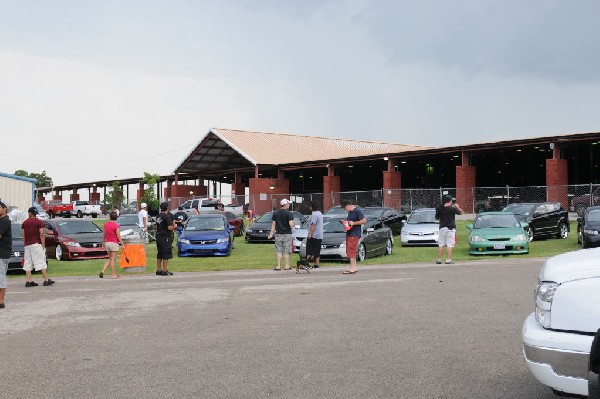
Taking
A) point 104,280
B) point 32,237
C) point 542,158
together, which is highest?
point 542,158

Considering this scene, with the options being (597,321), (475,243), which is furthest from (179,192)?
(597,321)

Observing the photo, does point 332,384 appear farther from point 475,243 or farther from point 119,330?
point 475,243

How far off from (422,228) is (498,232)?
4258 millimetres

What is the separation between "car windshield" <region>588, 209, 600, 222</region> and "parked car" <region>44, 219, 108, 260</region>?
53.9 feet

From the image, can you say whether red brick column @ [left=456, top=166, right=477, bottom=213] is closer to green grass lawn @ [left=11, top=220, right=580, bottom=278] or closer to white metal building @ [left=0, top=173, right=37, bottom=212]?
green grass lawn @ [left=11, top=220, right=580, bottom=278]

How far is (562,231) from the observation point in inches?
1051

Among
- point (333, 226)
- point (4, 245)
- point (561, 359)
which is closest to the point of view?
point (561, 359)

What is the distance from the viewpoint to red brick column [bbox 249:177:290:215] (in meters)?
50.6

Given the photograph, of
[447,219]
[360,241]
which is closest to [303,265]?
[360,241]

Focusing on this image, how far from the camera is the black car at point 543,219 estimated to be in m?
25.7

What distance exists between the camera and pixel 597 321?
4.17m

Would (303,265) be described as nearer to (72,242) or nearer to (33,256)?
(33,256)

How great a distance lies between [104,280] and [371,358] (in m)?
10.7

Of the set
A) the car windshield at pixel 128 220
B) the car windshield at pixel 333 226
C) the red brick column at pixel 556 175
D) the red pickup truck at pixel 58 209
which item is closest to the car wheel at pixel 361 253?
the car windshield at pixel 333 226
